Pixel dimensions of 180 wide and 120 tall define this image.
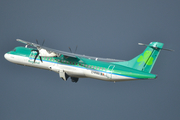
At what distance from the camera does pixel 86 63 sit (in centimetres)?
4200

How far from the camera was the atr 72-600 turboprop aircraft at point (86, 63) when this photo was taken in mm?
38688

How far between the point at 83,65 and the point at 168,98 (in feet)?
64.2

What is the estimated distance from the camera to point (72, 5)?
3095 inches

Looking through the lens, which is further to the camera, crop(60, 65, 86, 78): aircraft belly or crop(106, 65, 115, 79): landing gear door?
crop(60, 65, 86, 78): aircraft belly

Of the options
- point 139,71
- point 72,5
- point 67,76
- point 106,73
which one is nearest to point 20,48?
point 67,76

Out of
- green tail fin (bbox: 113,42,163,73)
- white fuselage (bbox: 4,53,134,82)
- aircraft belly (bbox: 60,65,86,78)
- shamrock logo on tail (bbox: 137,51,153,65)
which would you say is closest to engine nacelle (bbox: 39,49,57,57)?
white fuselage (bbox: 4,53,134,82)

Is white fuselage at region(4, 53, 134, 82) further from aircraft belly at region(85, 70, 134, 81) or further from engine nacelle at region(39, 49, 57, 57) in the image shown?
engine nacelle at region(39, 49, 57, 57)

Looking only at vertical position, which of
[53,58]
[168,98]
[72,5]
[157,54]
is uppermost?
[72,5]

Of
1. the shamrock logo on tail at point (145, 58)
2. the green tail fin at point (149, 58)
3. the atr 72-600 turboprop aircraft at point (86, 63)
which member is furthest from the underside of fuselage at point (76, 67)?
the shamrock logo on tail at point (145, 58)

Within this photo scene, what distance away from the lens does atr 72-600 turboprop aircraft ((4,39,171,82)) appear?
127 ft

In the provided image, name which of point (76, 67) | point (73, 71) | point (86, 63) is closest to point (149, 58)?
point (86, 63)

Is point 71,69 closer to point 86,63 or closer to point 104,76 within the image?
point 86,63

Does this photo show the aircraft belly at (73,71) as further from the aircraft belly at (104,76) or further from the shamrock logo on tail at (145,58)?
the shamrock logo on tail at (145,58)

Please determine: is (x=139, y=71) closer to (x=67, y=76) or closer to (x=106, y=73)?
(x=106, y=73)
